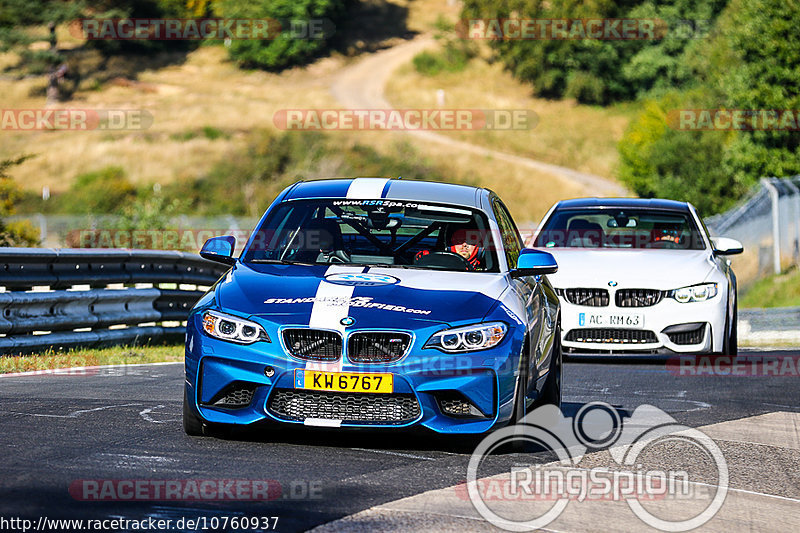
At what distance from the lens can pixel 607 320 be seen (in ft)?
42.9

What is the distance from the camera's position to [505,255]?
817 cm

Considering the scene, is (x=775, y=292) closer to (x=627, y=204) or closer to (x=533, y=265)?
(x=627, y=204)

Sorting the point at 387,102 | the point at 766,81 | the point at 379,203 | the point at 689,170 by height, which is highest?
the point at 379,203

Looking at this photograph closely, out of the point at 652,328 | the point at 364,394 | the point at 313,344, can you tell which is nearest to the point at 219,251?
the point at 313,344

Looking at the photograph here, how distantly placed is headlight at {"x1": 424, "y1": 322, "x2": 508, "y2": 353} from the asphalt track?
59cm

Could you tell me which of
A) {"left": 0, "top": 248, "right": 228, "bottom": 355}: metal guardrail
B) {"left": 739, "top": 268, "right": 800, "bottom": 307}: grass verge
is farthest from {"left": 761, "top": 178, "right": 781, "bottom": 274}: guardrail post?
{"left": 0, "top": 248, "right": 228, "bottom": 355}: metal guardrail

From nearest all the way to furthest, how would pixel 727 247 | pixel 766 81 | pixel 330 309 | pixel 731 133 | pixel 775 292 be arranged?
pixel 330 309 → pixel 727 247 → pixel 775 292 → pixel 766 81 → pixel 731 133

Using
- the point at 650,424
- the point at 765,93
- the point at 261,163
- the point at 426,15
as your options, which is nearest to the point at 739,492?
the point at 650,424

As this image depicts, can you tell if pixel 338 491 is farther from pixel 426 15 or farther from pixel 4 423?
pixel 426 15

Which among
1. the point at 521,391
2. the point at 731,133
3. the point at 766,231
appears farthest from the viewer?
the point at 731,133

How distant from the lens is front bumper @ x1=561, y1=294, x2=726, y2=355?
1302cm

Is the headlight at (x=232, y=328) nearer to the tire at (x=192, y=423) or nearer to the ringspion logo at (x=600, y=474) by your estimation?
the tire at (x=192, y=423)

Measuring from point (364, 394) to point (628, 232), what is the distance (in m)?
8.07

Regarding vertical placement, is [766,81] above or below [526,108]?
above
